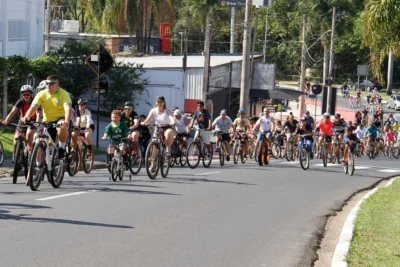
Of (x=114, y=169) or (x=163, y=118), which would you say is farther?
(x=163, y=118)

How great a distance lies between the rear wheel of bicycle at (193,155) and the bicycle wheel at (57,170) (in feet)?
25.2

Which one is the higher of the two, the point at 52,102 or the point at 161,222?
the point at 52,102

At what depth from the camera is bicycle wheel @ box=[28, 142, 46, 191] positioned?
531 inches

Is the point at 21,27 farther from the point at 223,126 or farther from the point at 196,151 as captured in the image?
the point at 196,151

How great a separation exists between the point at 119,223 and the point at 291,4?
80.4 m

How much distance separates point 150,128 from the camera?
2044cm

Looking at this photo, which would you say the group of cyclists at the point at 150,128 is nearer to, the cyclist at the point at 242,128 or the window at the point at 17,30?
the cyclist at the point at 242,128

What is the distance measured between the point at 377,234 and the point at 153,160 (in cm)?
663

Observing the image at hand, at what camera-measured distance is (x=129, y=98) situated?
40156 mm

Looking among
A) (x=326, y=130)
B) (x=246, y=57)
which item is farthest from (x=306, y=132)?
(x=246, y=57)

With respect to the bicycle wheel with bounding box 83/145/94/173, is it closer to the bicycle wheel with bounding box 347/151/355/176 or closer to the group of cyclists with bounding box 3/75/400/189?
the group of cyclists with bounding box 3/75/400/189

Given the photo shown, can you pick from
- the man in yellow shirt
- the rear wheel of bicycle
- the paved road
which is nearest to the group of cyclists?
the man in yellow shirt

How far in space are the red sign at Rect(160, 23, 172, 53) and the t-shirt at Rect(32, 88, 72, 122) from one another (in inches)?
1841

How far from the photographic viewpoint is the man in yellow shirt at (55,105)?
13.9 m
